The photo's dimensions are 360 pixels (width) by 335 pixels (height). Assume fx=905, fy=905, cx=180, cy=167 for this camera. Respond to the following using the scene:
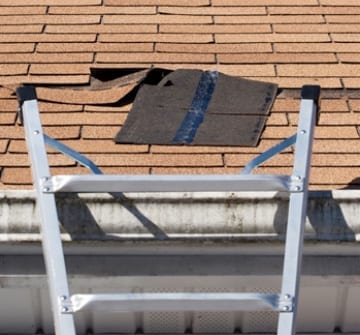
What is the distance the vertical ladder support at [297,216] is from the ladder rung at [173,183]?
0.04m

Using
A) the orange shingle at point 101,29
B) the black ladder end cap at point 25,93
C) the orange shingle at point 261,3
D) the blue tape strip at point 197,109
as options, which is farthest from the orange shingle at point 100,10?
the black ladder end cap at point 25,93

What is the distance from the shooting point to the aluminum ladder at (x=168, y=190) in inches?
94.4

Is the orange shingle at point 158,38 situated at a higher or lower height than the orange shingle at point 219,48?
higher

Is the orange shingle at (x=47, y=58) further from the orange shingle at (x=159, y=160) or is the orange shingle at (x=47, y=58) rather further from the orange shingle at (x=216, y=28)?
the orange shingle at (x=159, y=160)

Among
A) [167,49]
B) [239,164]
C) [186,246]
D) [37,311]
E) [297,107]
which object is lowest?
[37,311]

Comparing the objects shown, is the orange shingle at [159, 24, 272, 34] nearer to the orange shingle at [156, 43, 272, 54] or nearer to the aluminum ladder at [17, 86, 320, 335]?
the orange shingle at [156, 43, 272, 54]

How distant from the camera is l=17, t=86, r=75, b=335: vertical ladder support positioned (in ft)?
7.86

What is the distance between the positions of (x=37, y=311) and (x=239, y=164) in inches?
34.8

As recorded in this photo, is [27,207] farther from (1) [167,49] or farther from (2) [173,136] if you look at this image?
(1) [167,49]

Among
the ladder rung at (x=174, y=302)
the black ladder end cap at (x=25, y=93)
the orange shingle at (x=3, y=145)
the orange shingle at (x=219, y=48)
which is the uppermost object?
the orange shingle at (x=219, y=48)

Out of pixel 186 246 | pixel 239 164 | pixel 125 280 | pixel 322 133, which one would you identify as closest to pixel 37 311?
pixel 125 280

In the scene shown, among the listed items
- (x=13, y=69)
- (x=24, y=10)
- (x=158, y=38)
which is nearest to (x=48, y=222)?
(x=13, y=69)

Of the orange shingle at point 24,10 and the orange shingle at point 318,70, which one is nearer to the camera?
the orange shingle at point 318,70

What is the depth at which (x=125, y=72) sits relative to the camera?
375 cm
